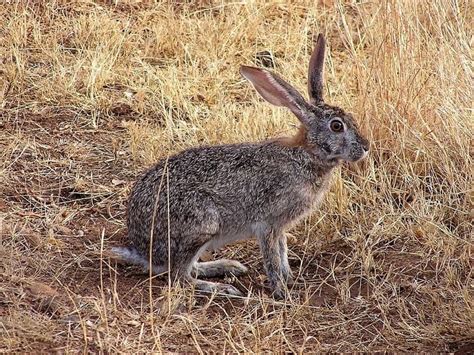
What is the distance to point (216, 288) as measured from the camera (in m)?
5.43

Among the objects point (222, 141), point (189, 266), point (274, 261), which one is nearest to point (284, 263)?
point (274, 261)

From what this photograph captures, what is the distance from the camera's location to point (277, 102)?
5.63m

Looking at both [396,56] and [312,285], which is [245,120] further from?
[312,285]

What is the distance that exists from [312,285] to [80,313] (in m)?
1.31

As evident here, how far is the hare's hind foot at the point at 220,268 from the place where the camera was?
5.69 m

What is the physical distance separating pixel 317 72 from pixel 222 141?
1.02 m

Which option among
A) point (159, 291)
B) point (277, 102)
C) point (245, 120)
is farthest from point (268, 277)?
point (245, 120)

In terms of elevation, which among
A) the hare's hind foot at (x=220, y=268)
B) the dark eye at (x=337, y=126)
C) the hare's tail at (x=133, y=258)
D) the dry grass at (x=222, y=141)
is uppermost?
the dark eye at (x=337, y=126)

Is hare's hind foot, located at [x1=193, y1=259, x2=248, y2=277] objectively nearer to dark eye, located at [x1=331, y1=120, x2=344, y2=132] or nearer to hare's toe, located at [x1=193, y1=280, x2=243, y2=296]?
hare's toe, located at [x1=193, y1=280, x2=243, y2=296]

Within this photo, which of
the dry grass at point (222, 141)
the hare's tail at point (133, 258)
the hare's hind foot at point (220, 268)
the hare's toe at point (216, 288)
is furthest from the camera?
the hare's hind foot at point (220, 268)

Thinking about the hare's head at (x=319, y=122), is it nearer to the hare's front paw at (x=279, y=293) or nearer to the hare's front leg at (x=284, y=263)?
the hare's front leg at (x=284, y=263)

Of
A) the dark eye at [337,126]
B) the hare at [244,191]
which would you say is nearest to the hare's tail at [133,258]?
the hare at [244,191]

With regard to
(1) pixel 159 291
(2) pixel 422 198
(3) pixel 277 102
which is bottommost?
(1) pixel 159 291

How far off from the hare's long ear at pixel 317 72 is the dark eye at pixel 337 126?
20cm
